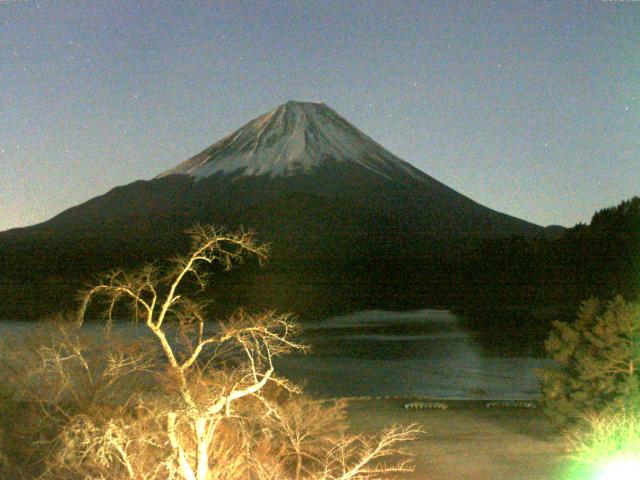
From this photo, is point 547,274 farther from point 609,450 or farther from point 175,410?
point 175,410

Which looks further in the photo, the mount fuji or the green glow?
the mount fuji

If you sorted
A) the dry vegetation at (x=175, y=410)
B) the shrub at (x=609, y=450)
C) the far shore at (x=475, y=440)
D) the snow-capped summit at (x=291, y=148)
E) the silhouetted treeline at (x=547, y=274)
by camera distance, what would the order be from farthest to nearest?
the snow-capped summit at (x=291, y=148)
the silhouetted treeline at (x=547, y=274)
the far shore at (x=475, y=440)
the shrub at (x=609, y=450)
the dry vegetation at (x=175, y=410)

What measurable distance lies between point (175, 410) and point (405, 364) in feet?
99.3

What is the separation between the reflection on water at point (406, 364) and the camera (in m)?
27.3

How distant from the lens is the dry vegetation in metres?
6.88

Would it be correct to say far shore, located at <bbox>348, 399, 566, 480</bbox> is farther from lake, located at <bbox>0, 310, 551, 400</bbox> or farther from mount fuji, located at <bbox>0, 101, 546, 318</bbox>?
mount fuji, located at <bbox>0, 101, 546, 318</bbox>

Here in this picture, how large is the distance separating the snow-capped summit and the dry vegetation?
82021 mm

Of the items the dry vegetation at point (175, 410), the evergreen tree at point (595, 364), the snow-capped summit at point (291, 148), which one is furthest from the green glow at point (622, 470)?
the snow-capped summit at point (291, 148)

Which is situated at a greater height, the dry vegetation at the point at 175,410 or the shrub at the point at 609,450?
the dry vegetation at the point at 175,410

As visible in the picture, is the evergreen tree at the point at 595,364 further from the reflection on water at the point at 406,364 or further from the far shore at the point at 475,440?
the reflection on water at the point at 406,364

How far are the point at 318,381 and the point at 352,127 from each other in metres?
72.6

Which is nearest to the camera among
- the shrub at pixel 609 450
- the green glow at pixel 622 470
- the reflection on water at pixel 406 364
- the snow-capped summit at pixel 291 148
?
the green glow at pixel 622 470

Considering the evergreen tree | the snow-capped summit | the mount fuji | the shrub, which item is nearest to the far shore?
the shrub

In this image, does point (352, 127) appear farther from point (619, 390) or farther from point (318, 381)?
point (619, 390)
